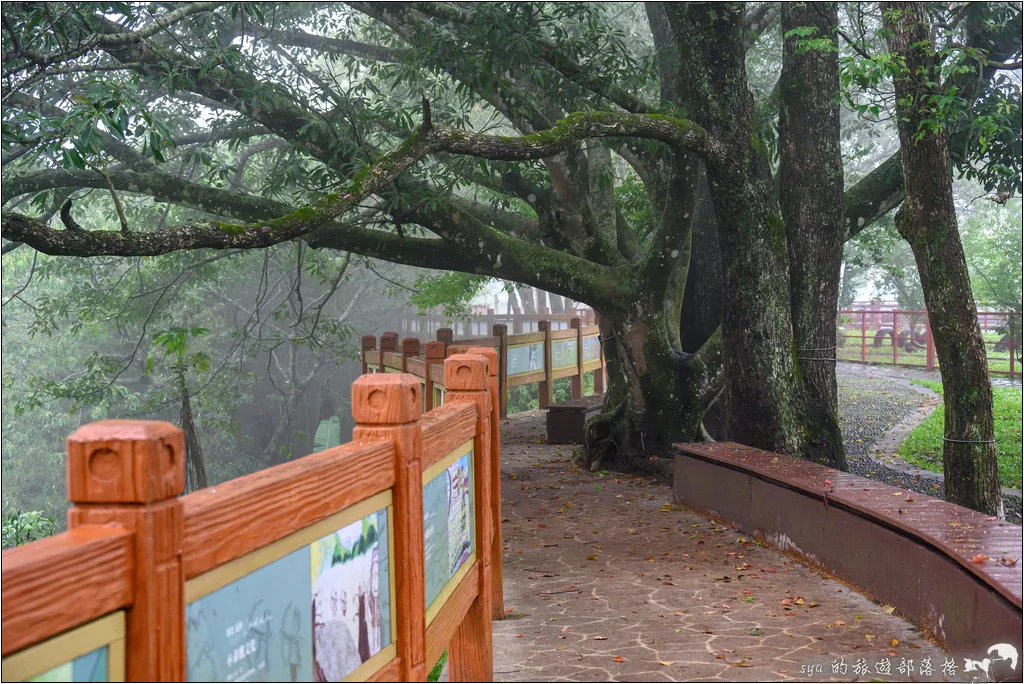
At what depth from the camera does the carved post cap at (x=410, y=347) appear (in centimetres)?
1187

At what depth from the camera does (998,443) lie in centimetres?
1412

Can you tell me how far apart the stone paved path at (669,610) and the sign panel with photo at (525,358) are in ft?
19.4

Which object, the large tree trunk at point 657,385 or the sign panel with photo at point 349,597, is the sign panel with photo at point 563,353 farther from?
the sign panel with photo at point 349,597

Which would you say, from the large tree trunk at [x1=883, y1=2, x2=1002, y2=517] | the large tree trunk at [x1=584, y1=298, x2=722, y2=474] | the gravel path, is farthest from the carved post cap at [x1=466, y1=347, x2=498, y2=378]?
the gravel path

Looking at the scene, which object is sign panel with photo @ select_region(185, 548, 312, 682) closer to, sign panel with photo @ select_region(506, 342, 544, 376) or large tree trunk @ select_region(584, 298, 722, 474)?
large tree trunk @ select_region(584, 298, 722, 474)

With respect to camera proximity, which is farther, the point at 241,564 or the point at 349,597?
the point at 349,597

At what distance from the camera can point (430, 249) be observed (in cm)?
1114

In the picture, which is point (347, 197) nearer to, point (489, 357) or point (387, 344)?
point (489, 357)

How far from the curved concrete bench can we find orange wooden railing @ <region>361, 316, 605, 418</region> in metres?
2.87

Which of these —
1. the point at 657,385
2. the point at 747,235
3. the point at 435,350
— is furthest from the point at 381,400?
the point at 657,385

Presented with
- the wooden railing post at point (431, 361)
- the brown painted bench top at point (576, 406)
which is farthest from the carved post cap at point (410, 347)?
the brown painted bench top at point (576, 406)

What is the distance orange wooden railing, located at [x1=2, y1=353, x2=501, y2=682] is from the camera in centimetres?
172

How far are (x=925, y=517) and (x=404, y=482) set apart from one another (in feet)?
13.6

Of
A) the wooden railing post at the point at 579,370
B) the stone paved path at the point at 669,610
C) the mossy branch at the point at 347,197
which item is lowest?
the stone paved path at the point at 669,610
